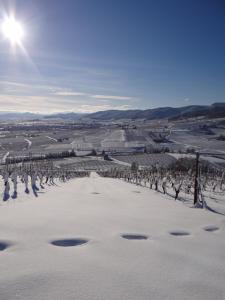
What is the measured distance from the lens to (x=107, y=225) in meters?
9.88

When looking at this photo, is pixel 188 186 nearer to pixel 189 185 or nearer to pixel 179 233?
pixel 189 185

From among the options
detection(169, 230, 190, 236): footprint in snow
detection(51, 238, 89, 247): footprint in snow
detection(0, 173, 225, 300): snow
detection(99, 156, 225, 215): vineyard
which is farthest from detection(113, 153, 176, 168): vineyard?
detection(51, 238, 89, 247): footprint in snow

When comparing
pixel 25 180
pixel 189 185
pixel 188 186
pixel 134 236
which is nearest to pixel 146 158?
pixel 189 185

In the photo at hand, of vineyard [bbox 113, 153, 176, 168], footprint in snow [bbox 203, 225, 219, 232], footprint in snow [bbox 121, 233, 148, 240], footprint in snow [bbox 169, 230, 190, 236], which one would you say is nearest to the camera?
footprint in snow [bbox 121, 233, 148, 240]

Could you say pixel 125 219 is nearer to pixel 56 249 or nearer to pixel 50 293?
pixel 56 249

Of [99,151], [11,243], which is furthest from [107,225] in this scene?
[99,151]

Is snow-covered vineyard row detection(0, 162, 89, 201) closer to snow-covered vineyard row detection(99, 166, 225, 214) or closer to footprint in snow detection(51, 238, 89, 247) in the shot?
footprint in snow detection(51, 238, 89, 247)

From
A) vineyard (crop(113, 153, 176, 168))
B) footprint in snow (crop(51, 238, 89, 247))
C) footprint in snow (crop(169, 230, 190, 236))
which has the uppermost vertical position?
footprint in snow (crop(51, 238, 89, 247))

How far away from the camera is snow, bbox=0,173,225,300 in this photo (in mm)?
5363

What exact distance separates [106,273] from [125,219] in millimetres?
5236

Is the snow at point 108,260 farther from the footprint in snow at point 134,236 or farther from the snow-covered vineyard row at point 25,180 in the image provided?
the snow-covered vineyard row at point 25,180

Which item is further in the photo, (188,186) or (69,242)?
(188,186)

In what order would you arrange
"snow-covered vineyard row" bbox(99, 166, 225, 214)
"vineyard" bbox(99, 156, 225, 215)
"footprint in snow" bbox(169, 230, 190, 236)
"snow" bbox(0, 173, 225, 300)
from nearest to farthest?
"snow" bbox(0, 173, 225, 300) → "footprint in snow" bbox(169, 230, 190, 236) → "vineyard" bbox(99, 156, 225, 215) → "snow-covered vineyard row" bbox(99, 166, 225, 214)

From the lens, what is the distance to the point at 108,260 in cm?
670
